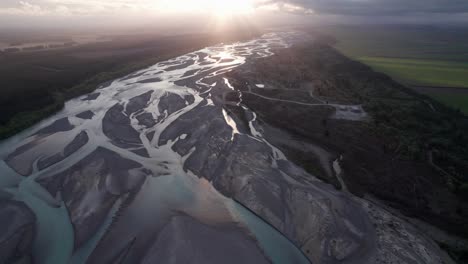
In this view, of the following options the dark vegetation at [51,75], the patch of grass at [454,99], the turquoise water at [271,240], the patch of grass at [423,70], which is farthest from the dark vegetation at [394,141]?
the dark vegetation at [51,75]

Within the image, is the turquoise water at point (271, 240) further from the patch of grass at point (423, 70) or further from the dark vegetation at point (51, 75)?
the patch of grass at point (423, 70)

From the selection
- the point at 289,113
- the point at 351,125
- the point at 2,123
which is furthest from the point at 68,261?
the point at 351,125

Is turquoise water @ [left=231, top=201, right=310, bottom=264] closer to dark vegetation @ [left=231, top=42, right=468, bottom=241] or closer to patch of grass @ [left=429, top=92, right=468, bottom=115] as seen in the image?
dark vegetation @ [left=231, top=42, right=468, bottom=241]

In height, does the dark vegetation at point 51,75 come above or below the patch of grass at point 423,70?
above

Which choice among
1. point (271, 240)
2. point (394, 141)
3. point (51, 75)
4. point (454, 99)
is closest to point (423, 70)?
point (454, 99)

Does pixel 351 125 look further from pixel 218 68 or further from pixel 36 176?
pixel 218 68

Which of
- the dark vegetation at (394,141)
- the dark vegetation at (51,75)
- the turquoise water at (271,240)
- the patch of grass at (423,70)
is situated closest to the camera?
the turquoise water at (271,240)

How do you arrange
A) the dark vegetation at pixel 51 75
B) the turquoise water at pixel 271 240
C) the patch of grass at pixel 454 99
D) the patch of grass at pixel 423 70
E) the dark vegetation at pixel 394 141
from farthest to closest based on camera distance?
the patch of grass at pixel 423 70
the patch of grass at pixel 454 99
the dark vegetation at pixel 51 75
the dark vegetation at pixel 394 141
the turquoise water at pixel 271 240

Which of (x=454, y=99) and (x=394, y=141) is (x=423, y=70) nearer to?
(x=454, y=99)
